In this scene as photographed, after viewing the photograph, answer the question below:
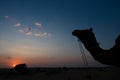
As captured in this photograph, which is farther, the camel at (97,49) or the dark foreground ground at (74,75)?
the dark foreground ground at (74,75)

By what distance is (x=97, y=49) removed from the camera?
12.6 m

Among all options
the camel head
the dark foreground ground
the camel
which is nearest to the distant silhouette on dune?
the dark foreground ground

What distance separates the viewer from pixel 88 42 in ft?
42.2

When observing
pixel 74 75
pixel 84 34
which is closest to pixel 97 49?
pixel 84 34

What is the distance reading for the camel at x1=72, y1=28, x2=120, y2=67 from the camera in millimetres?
12188

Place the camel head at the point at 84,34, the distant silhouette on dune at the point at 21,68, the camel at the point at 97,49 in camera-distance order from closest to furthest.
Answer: the camel at the point at 97,49, the camel head at the point at 84,34, the distant silhouette on dune at the point at 21,68

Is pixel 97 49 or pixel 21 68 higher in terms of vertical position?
pixel 21 68

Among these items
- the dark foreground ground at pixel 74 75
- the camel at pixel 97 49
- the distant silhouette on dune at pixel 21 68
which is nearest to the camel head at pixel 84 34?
the camel at pixel 97 49

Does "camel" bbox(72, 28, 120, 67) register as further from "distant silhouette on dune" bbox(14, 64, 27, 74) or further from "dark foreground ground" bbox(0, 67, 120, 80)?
"distant silhouette on dune" bbox(14, 64, 27, 74)

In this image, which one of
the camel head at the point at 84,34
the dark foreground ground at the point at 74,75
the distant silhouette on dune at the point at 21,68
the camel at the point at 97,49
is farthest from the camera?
the distant silhouette on dune at the point at 21,68

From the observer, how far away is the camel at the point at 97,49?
12188 millimetres

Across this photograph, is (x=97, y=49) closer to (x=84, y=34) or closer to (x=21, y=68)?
(x=84, y=34)

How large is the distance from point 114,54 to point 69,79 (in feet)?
77.3

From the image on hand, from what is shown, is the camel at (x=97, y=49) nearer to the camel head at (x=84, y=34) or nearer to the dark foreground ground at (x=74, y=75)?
the camel head at (x=84, y=34)
